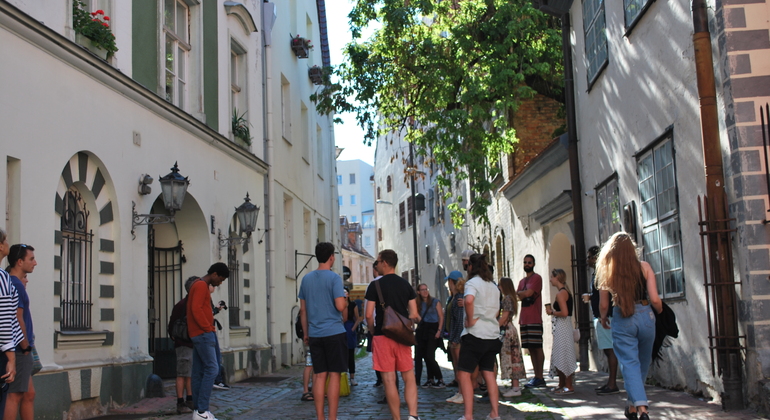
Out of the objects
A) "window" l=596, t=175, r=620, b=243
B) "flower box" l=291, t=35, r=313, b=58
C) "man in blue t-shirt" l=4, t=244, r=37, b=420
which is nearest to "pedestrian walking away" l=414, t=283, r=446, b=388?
"window" l=596, t=175, r=620, b=243

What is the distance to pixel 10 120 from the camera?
7820 mm

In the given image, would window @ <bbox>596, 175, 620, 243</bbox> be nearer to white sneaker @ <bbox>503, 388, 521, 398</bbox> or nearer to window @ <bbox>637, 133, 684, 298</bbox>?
window @ <bbox>637, 133, 684, 298</bbox>

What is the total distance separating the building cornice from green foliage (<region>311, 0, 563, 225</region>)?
497cm

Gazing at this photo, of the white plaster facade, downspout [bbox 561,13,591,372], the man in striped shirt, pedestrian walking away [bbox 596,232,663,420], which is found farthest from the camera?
downspout [bbox 561,13,591,372]

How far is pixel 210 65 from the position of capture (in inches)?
566

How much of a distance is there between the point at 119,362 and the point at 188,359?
88 cm

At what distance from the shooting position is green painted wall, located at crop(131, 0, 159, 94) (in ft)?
36.2

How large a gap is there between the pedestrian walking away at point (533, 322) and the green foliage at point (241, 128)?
22.5ft

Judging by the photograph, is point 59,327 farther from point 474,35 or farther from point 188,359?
point 474,35

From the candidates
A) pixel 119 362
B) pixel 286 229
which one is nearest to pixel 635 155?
pixel 119 362

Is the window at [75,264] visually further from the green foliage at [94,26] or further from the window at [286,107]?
the window at [286,107]

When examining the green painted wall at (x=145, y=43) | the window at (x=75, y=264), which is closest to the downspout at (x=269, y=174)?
the green painted wall at (x=145, y=43)

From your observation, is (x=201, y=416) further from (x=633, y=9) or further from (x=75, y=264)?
(x=633, y=9)

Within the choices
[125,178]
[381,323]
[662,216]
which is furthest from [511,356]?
[125,178]
